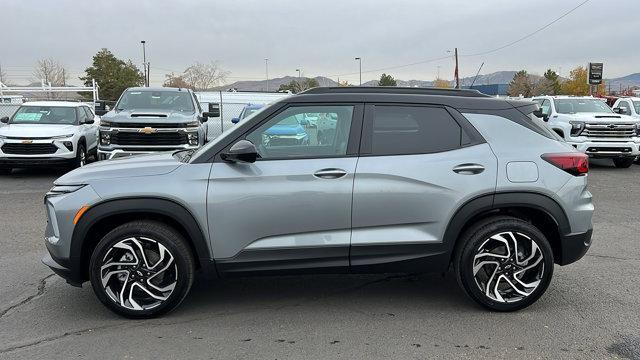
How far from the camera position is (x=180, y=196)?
12.8 feet

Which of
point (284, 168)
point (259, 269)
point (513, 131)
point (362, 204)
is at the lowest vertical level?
point (259, 269)

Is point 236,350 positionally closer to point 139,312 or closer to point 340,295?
point 139,312

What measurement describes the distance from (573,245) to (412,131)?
162cm

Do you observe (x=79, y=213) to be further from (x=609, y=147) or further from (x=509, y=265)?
(x=609, y=147)

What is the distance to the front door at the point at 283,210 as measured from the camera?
3924mm

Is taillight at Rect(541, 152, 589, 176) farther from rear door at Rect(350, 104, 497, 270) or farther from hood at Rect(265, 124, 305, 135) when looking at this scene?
hood at Rect(265, 124, 305, 135)

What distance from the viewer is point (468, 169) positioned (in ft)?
13.4

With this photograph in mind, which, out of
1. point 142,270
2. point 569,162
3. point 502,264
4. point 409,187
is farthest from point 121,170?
point 569,162

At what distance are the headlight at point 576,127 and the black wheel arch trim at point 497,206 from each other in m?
10.6

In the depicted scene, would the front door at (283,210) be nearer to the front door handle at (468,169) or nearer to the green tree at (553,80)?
the front door handle at (468,169)

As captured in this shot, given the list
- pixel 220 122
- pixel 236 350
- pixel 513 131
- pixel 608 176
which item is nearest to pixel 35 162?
pixel 220 122

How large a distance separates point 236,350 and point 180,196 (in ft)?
3.95

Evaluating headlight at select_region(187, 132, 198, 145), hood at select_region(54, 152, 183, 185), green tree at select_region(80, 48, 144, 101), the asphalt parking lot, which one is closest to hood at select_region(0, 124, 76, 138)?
headlight at select_region(187, 132, 198, 145)

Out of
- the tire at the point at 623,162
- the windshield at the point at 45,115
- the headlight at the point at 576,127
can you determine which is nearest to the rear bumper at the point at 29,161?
the windshield at the point at 45,115
